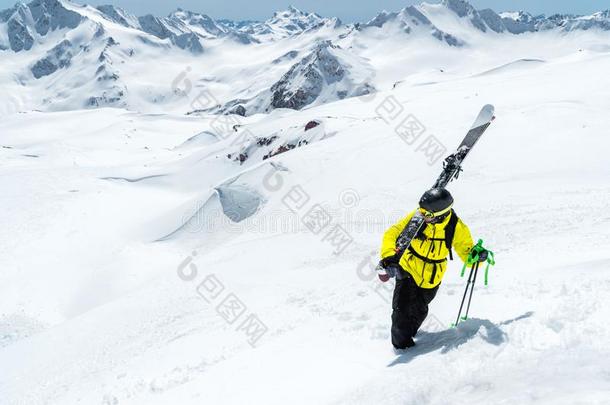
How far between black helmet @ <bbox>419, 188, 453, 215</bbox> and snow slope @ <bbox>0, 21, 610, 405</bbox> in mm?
1477

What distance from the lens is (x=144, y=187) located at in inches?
1320

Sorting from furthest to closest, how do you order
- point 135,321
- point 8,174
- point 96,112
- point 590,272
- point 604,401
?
point 96,112 < point 8,174 < point 135,321 < point 590,272 < point 604,401

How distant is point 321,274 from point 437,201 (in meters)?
6.77

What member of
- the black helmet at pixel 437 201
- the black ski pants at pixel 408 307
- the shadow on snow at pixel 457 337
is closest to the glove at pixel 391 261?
the black ski pants at pixel 408 307

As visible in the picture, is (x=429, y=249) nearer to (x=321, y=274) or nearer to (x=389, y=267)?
(x=389, y=267)

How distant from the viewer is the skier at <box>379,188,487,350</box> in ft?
19.3

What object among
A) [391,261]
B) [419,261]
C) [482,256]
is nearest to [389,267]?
[391,261]

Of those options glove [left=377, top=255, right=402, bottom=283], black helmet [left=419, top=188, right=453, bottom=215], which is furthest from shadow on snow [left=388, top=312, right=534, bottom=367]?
black helmet [left=419, top=188, right=453, bottom=215]

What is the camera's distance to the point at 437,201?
561 cm

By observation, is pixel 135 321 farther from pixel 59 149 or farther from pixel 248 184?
pixel 59 149

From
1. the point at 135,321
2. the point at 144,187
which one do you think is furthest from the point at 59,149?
the point at 135,321

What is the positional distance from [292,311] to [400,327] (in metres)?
3.93

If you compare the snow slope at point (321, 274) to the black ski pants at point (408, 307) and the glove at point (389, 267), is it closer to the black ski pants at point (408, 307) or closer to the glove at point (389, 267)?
the black ski pants at point (408, 307)

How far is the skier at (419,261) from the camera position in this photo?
5891mm
